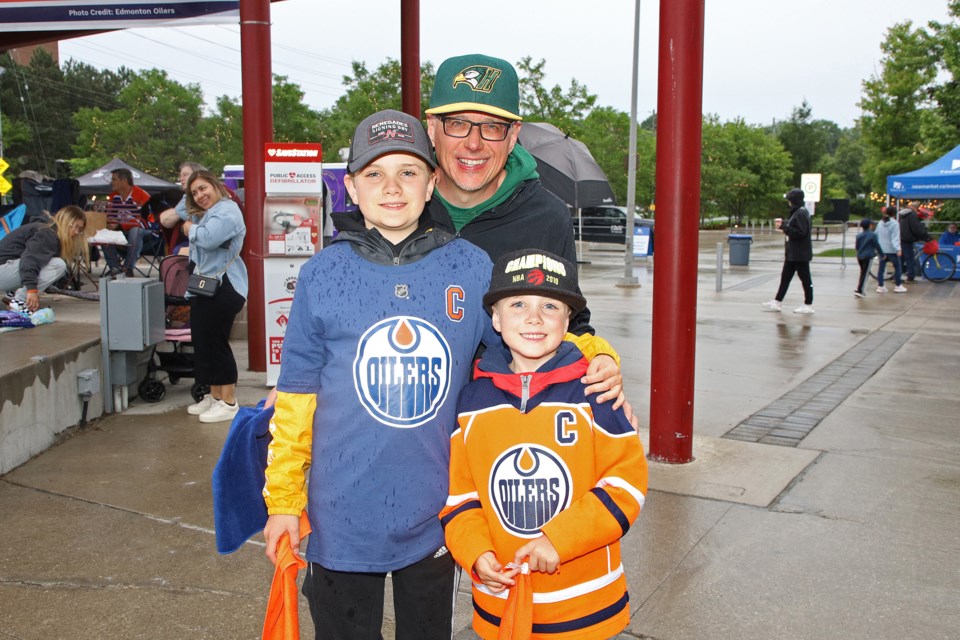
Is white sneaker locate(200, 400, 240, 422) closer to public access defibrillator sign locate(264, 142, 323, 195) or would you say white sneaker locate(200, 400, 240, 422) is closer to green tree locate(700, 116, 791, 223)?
public access defibrillator sign locate(264, 142, 323, 195)

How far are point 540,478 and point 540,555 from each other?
7.7 inches

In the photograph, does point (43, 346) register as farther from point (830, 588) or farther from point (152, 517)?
point (830, 588)

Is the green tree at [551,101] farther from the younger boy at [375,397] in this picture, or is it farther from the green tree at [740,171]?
the younger boy at [375,397]

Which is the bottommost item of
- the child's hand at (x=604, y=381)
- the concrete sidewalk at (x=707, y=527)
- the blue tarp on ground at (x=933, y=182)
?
the concrete sidewalk at (x=707, y=527)

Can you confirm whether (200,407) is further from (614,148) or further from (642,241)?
(614,148)

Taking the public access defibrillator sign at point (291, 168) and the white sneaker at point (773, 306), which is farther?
the white sneaker at point (773, 306)

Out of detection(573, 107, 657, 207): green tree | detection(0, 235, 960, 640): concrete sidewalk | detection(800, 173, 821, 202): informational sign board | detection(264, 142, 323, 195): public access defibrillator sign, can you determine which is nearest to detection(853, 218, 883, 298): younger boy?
detection(800, 173, 821, 202): informational sign board

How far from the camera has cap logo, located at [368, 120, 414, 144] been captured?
2250 mm

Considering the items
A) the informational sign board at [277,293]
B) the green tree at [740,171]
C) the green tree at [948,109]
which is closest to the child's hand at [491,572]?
the informational sign board at [277,293]

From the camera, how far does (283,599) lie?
2.14m

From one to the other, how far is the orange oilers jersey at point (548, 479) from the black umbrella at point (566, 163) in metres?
11.9

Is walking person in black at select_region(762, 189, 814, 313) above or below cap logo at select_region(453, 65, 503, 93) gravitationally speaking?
below

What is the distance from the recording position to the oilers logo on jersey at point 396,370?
2.17m

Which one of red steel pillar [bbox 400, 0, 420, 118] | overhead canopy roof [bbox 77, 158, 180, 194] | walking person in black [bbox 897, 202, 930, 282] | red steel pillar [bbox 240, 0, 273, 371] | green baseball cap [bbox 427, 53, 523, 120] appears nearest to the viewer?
green baseball cap [bbox 427, 53, 523, 120]
